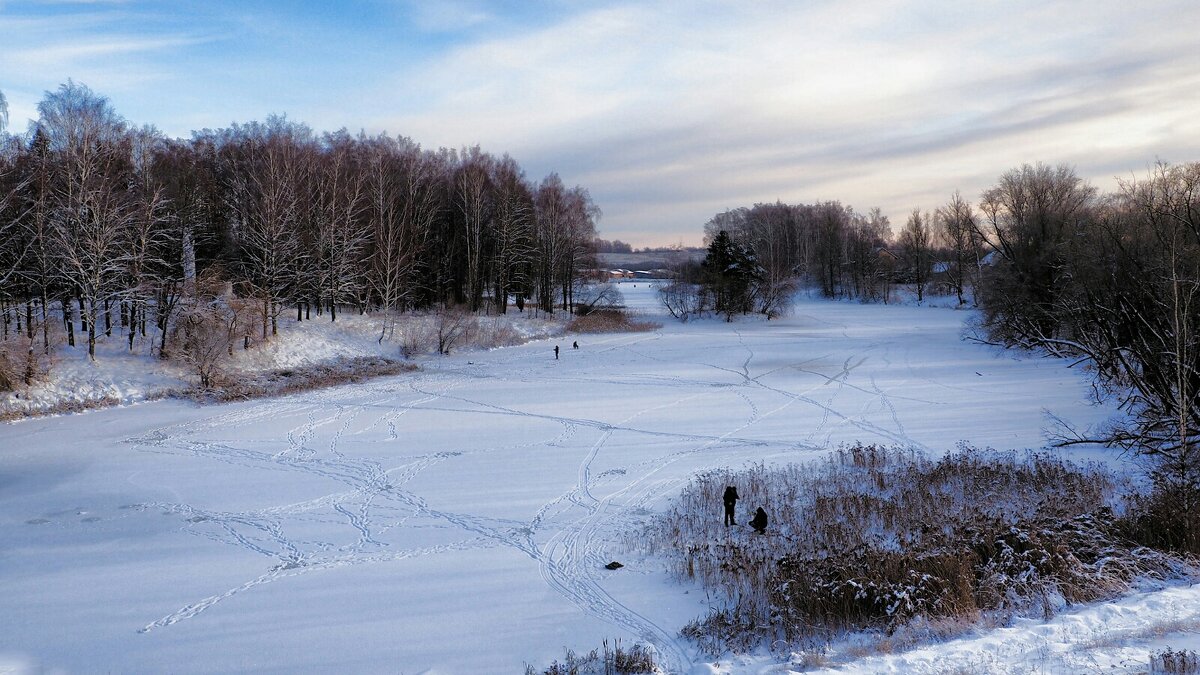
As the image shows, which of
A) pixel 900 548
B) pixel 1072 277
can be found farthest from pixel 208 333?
pixel 1072 277

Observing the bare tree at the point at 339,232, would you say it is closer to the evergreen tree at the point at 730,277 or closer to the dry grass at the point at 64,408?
the dry grass at the point at 64,408

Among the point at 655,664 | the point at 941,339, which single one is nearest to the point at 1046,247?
the point at 941,339

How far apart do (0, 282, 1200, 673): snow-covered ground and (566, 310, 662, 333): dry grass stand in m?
19.2

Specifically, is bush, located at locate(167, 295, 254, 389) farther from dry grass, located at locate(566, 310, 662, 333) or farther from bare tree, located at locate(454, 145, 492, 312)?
dry grass, located at locate(566, 310, 662, 333)

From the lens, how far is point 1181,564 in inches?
336

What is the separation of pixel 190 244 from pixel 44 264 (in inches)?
305

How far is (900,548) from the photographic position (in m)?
10.2

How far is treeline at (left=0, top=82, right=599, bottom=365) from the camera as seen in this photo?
25.0 meters

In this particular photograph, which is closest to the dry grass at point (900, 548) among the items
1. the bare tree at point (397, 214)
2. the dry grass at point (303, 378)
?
the dry grass at point (303, 378)

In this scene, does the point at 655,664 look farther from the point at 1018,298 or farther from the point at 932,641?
the point at 1018,298

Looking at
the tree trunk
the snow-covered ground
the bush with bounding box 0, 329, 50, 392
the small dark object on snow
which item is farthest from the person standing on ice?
the tree trunk

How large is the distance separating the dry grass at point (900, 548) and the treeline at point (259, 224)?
24.6 m

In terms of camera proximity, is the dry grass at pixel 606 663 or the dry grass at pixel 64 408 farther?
the dry grass at pixel 64 408

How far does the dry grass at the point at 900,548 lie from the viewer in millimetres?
7805
